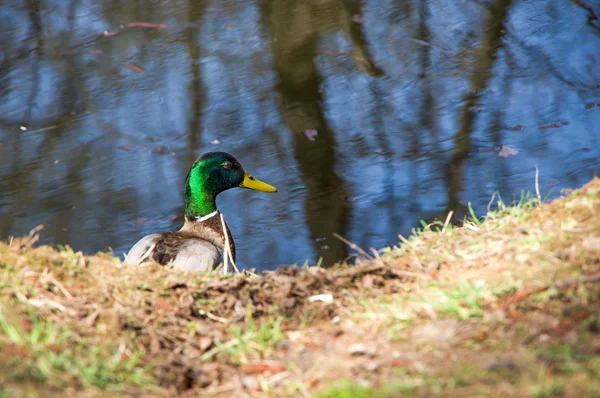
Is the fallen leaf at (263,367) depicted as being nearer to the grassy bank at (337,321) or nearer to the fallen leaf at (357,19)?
the grassy bank at (337,321)

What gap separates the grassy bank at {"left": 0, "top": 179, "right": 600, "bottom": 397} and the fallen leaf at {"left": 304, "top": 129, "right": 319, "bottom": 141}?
5.01 metres

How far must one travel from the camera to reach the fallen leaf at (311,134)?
880 cm

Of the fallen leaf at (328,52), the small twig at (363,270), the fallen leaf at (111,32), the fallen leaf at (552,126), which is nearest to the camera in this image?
the small twig at (363,270)

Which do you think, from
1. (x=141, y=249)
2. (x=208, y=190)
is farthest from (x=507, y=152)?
(x=141, y=249)

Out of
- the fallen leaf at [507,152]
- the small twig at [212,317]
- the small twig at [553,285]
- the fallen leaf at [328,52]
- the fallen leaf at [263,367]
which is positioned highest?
the small twig at [553,285]

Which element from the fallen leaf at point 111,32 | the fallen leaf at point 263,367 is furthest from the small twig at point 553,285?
the fallen leaf at point 111,32

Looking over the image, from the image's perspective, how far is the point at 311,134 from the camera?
8852 mm

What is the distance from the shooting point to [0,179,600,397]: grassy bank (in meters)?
2.37

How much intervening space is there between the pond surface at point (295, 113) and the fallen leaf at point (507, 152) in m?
0.02

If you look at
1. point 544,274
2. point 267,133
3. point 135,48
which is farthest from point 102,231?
point 544,274

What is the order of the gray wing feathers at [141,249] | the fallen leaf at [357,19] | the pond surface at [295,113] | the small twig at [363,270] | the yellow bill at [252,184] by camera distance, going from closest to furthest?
the small twig at [363,270]
the gray wing feathers at [141,249]
the yellow bill at [252,184]
the pond surface at [295,113]
the fallen leaf at [357,19]

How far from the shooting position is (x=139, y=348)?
2873 millimetres

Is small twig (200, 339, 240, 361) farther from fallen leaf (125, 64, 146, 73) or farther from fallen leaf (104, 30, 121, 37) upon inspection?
fallen leaf (104, 30, 121, 37)

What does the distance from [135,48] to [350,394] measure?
369 inches
